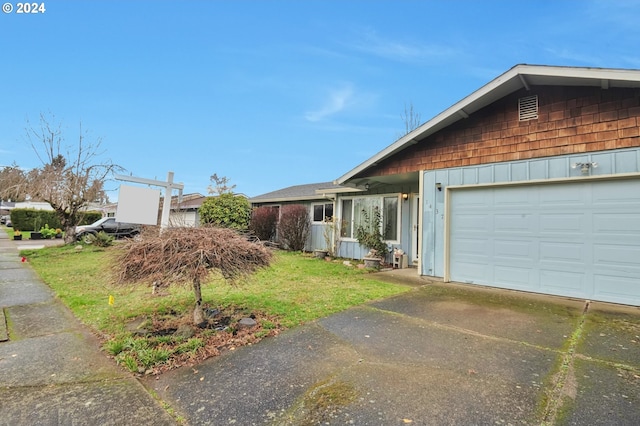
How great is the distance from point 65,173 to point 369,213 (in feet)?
43.9

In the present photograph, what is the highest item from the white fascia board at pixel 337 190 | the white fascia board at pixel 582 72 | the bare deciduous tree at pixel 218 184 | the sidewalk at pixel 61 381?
the bare deciduous tree at pixel 218 184

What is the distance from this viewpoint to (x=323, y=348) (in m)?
3.61

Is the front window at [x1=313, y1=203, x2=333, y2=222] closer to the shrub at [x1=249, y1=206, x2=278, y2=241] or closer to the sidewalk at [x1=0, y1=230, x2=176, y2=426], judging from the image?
the shrub at [x1=249, y1=206, x2=278, y2=241]

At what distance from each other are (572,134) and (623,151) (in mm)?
812

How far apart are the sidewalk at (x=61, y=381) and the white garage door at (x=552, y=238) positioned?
6742 millimetres

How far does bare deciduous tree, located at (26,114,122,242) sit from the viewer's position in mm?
13438

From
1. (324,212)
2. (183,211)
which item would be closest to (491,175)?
(324,212)

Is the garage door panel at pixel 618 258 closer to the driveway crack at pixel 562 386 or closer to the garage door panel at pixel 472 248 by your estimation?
the garage door panel at pixel 472 248

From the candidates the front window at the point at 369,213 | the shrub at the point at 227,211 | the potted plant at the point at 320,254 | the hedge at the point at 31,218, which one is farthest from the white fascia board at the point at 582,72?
the hedge at the point at 31,218

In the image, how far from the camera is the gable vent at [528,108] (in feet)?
20.8

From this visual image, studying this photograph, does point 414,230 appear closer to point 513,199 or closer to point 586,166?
point 513,199

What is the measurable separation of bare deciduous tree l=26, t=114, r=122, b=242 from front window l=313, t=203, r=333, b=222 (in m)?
9.61

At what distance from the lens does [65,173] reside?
13.7m

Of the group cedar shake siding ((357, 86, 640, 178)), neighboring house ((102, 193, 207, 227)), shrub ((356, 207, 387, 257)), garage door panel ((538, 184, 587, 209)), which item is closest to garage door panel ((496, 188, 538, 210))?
garage door panel ((538, 184, 587, 209))
